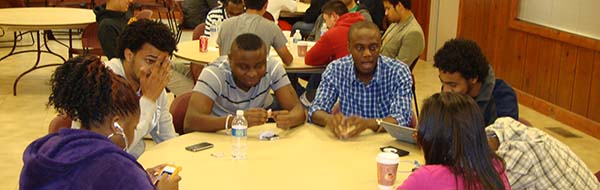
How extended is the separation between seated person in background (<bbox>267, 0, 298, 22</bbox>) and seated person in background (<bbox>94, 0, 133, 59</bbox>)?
2377mm

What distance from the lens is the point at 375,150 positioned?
3141 millimetres

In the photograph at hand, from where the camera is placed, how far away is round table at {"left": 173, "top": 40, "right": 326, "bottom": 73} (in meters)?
5.35

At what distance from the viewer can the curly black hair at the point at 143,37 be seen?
11.9 feet

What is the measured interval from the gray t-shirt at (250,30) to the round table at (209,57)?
0.18 m

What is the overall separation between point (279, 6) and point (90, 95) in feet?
19.8

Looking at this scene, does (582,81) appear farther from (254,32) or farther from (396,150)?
(396,150)

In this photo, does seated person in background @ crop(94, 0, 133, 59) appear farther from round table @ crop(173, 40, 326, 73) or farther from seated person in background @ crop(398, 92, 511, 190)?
seated person in background @ crop(398, 92, 511, 190)

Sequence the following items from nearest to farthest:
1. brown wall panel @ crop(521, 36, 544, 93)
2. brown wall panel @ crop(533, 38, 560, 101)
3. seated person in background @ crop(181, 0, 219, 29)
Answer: brown wall panel @ crop(533, 38, 560, 101), brown wall panel @ crop(521, 36, 544, 93), seated person in background @ crop(181, 0, 219, 29)

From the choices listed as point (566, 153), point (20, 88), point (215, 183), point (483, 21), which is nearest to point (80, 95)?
point (215, 183)

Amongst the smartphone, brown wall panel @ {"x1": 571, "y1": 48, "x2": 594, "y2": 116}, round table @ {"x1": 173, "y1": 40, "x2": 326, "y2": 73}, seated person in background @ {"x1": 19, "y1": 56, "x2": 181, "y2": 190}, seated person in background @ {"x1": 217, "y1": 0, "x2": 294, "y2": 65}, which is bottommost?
brown wall panel @ {"x1": 571, "y1": 48, "x2": 594, "y2": 116}

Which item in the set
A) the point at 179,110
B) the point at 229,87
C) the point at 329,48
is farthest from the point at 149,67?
the point at 329,48

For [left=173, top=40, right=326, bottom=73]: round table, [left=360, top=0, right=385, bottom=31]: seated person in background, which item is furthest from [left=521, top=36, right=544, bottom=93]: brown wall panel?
[left=173, top=40, right=326, bottom=73]: round table

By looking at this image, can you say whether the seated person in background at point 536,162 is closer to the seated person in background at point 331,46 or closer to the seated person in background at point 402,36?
the seated person in background at point 331,46

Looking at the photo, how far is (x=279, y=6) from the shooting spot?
803 cm
